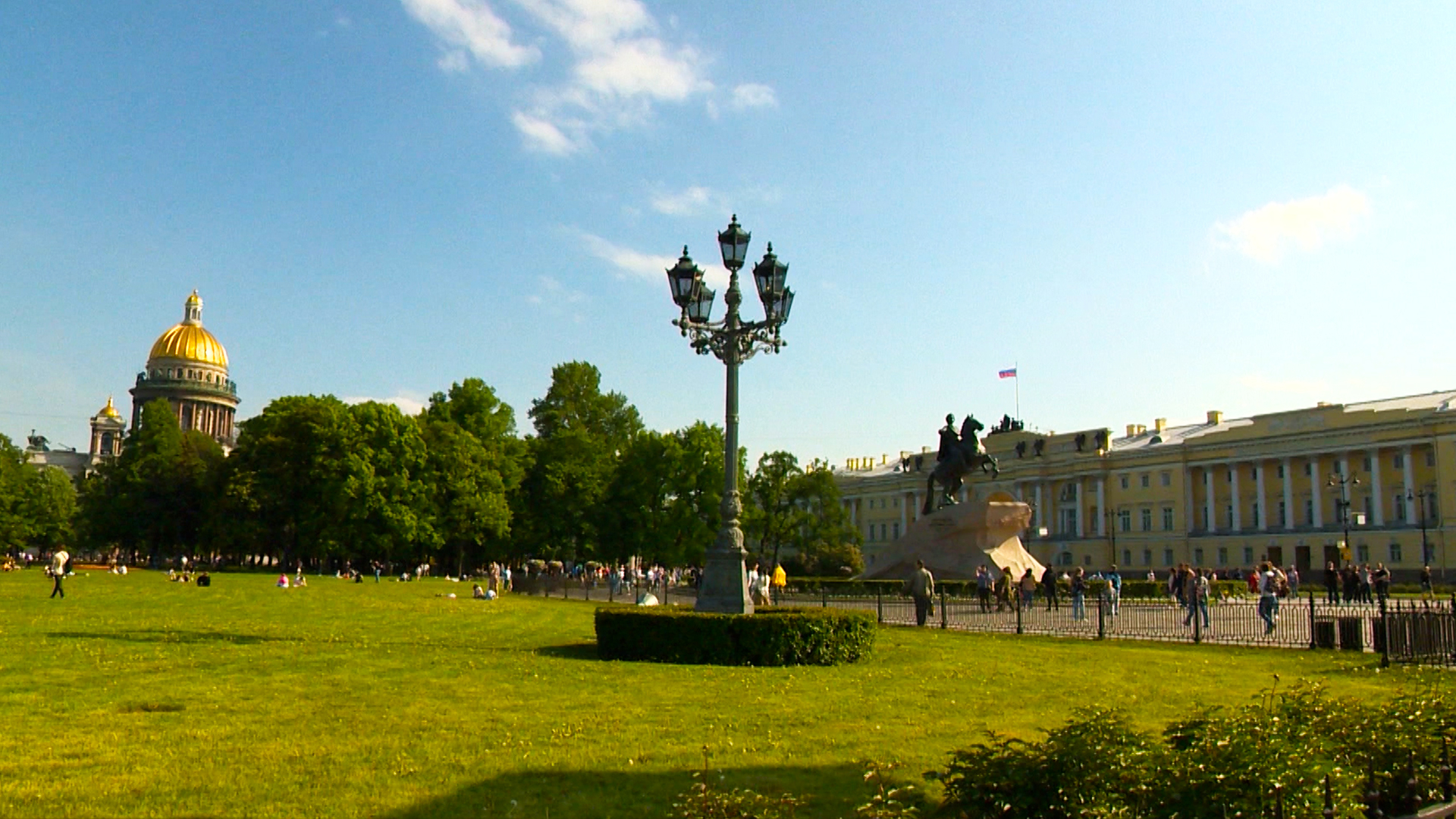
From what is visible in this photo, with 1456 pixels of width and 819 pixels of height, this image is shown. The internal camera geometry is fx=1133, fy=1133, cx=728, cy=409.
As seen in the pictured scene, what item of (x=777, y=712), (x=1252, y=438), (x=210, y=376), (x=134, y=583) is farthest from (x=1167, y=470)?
(x=210, y=376)

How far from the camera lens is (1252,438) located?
4048 inches

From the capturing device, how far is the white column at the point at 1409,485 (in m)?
89.2

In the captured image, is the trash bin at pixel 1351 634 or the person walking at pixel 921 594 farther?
the person walking at pixel 921 594

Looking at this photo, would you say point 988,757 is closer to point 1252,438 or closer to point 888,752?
point 888,752

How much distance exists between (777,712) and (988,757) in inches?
272

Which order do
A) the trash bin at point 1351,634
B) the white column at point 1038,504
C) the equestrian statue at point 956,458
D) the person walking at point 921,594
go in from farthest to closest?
the white column at point 1038,504
the equestrian statue at point 956,458
the person walking at point 921,594
the trash bin at point 1351,634

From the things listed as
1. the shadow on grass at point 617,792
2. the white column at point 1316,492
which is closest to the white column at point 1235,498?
the white column at point 1316,492

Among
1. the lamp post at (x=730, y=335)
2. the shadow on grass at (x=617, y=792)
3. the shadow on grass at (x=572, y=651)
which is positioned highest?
the lamp post at (x=730, y=335)

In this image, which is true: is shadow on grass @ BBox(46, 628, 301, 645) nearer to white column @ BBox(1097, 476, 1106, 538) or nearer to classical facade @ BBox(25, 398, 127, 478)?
white column @ BBox(1097, 476, 1106, 538)

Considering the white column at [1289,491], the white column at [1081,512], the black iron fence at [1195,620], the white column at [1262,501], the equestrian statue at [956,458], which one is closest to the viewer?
the black iron fence at [1195,620]

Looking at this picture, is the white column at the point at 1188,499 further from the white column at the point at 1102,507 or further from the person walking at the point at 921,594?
the person walking at the point at 921,594

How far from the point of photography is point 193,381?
490 ft

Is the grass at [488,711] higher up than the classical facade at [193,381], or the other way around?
the classical facade at [193,381]

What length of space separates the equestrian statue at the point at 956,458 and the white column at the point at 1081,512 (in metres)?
74.0
